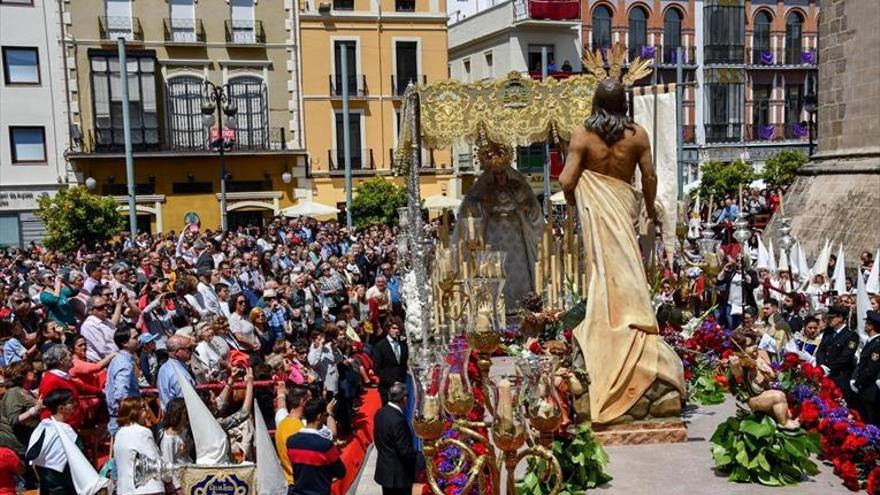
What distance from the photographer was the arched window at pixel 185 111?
1237 inches

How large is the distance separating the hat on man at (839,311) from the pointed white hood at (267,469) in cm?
608

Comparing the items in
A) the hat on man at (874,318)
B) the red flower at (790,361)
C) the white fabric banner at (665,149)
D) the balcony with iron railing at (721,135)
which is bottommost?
the red flower at (790,361)

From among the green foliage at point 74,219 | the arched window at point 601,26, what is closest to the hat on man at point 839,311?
the green foliage at point 74,219

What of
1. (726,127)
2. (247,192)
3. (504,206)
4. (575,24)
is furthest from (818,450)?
(726,127)

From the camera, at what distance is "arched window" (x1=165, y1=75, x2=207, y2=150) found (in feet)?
103

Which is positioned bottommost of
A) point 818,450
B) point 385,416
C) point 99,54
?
point 818,450

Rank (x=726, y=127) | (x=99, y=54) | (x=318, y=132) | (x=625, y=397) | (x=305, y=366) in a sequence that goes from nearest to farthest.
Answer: (x=625, y=397) → (x=305, y=366) → (x=99, y=54) → (x=318, y=132) → (x=726, y=127)

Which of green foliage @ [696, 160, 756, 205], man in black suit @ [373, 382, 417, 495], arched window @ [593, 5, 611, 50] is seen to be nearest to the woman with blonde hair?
man in black suit @ [373, 382, 417, 495]

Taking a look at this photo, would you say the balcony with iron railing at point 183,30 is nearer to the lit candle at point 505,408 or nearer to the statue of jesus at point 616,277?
the statue of jesus at point 616,277

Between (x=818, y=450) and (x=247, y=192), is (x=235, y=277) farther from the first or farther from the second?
(x=247, y=192)

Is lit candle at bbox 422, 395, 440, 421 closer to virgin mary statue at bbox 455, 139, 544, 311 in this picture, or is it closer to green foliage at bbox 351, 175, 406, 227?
virgin mary statue at bbox 455, 139, 544, 311

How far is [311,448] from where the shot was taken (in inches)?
236

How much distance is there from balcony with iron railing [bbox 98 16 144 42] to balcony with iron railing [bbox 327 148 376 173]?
8.26m

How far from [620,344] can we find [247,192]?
2647cm
